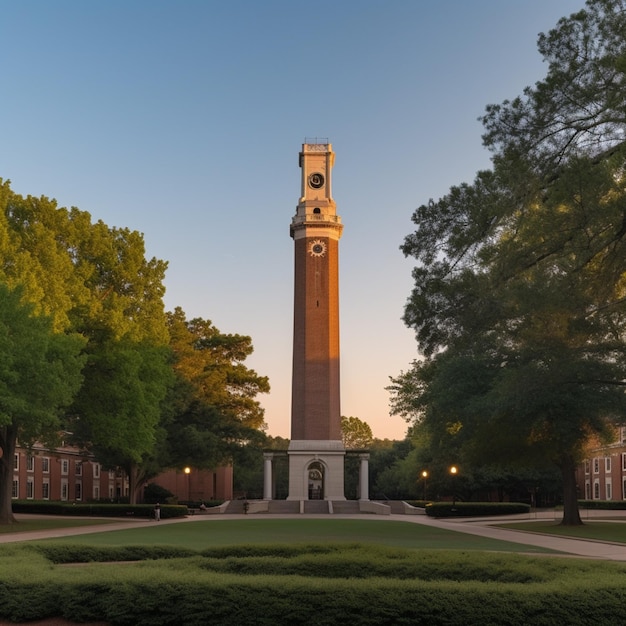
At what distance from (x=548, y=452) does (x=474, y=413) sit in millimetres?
6704

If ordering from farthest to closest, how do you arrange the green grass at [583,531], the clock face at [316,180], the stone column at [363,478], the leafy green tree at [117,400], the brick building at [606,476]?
the brick building at [606,476] < the clock face at [316,180] < the stone column at [363,478] < the leafy green tree at [117,400] < the green grass at [583,531]

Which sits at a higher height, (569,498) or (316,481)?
(569,498)

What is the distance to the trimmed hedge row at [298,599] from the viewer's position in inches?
422

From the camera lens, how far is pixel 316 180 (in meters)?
74.1

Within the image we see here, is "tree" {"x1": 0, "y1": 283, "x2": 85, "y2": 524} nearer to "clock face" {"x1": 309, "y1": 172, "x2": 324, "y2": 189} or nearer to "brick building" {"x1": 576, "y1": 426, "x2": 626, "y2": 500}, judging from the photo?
"clock face" {"x1": 309, "y1": 172, "x2": 324, "y2": 189}

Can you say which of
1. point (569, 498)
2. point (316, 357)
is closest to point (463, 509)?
Answer: point (569, 498)

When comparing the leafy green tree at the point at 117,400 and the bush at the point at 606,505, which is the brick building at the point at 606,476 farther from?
the leafy green tree at the point at 117,400

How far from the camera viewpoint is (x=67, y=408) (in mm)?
43375

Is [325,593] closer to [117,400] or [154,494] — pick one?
[117,400]

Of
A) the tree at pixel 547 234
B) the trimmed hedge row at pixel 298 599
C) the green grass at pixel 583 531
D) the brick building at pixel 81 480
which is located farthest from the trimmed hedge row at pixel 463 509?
the trimmed hedge row at pixel 298 599

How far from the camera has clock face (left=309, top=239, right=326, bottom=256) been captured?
232 ft

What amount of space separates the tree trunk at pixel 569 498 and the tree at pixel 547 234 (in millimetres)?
14022

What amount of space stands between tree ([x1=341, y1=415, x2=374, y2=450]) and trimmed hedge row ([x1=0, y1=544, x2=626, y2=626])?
128 m

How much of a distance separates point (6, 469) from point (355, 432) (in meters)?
104
